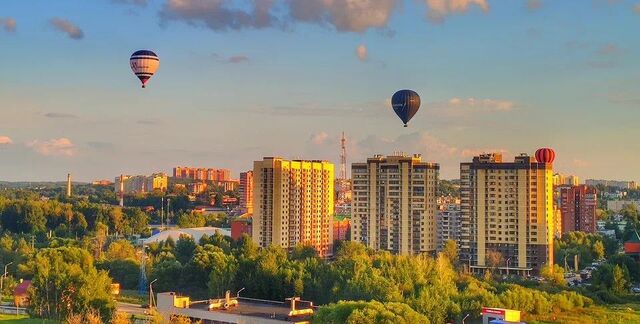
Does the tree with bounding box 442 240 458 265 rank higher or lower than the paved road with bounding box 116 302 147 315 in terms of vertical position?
higher

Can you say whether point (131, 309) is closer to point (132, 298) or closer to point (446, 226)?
point (132, 298)

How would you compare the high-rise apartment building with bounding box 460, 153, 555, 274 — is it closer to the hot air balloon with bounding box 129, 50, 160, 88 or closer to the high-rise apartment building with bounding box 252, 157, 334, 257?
the high-rise apartment building with bounding box 252, 157, 334, 257

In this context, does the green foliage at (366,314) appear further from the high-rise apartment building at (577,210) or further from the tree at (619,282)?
the high-rise apartment building at (577,210)

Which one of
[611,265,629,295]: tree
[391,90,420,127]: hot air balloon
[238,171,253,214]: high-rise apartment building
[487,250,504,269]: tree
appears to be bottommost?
[611,265,629,295]: tree

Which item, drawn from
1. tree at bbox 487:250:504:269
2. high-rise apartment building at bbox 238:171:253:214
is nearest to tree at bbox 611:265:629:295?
tree at bbox 487:250:504:269

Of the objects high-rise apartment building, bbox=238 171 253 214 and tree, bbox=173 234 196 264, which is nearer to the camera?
tree, bbox=173 234 196 264

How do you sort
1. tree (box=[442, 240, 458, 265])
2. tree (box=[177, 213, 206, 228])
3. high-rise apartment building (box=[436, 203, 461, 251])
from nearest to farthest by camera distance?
tree (box=[442, 240, 458, 265]), high-rise apartment building (box=[436, 203, 461, 251]), tree (box=[177, 213, 206, 228])

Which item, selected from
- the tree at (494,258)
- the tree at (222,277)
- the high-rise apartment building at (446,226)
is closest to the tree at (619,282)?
the tree at (494,258)
